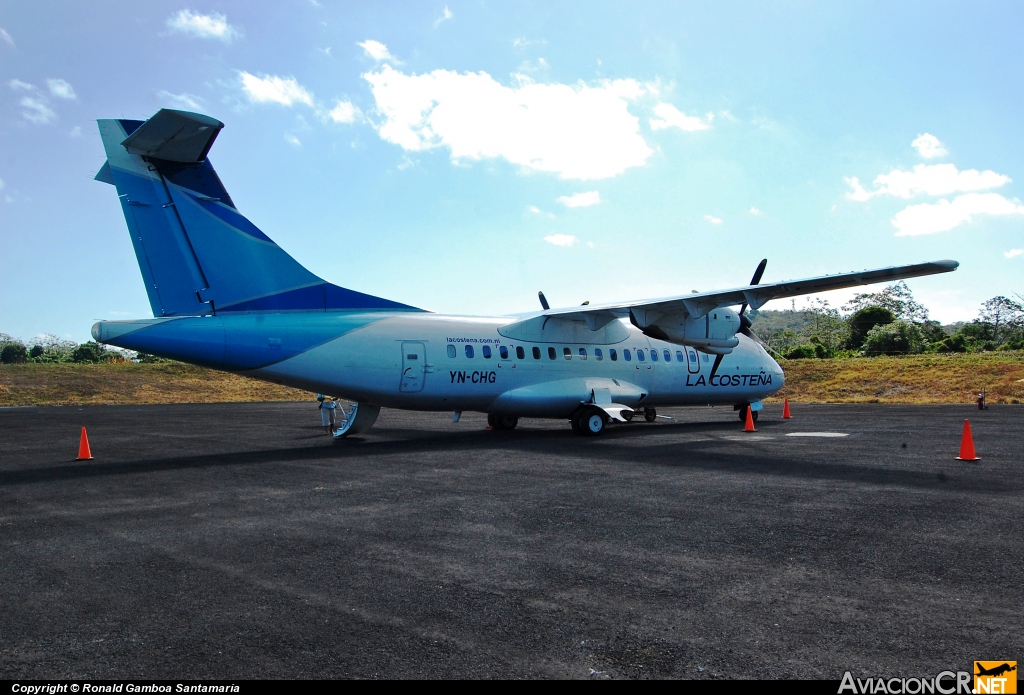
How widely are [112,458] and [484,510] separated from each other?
29.6 feet

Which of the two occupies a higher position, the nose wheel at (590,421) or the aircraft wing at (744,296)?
the aircraft wing at (744,296)

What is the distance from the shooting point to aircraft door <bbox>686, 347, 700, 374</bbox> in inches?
829

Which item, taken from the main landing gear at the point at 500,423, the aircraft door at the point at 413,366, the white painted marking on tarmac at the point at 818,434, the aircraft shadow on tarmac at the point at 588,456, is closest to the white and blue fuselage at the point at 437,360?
the aircraft door at the point at 413,366

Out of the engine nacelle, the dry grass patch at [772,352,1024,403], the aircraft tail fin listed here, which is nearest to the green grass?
the dry grass patch at [772,352,1024,403]

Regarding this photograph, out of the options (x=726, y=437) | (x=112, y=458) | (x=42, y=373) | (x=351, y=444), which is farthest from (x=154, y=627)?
(x=42, y=373)

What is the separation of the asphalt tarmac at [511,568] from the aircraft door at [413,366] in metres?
3.37

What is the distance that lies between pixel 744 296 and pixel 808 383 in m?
32.7

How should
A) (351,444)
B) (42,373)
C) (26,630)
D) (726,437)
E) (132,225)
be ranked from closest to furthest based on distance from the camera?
(26,630) < (132,225) < (351,444) < (726,437) < (42,373)

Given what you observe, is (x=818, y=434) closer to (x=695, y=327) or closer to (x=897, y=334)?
(x=695, y=327)

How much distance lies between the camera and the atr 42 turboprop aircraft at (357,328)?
12.3 meters

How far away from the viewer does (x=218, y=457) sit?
13.1 metres

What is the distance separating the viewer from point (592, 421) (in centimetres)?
1767

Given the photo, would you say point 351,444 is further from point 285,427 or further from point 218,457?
point 285,427

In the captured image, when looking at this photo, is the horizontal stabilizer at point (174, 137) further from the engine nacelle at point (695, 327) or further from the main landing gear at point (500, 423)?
the engine nacelle at point (695, 327)
